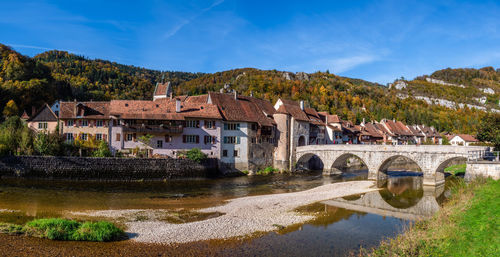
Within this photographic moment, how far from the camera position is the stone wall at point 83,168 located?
38469 mm

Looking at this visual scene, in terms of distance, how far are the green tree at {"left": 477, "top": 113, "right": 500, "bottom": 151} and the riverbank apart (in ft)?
73.0

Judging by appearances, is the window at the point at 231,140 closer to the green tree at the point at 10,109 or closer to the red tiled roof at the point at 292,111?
the red tiled roof at the point at 292,111

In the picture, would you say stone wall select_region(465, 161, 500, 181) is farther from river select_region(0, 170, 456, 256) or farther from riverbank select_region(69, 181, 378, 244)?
riverbank select_region(69, 181, 378, 244)

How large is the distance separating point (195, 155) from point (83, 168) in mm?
13817

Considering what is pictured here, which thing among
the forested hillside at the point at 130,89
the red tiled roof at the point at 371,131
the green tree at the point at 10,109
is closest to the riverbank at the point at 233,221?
the green tree at the point at 10,109

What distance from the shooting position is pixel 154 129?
4350 centimetres

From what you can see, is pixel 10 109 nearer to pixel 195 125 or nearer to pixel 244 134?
pixel 195 125

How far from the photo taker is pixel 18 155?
39.2 metres

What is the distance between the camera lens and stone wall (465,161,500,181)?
95.1ft

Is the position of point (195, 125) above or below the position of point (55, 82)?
below

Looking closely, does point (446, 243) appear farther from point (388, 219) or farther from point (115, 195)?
point (115, 195)

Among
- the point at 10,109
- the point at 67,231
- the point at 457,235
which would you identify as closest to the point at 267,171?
the point at 67,231

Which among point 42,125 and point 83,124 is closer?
point 83,124

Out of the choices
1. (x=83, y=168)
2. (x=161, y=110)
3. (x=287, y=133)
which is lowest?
(x=83, y=168)
